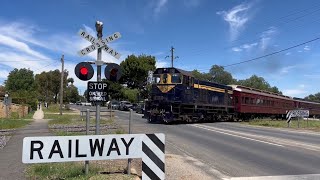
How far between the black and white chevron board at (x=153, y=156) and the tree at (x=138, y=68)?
69.8m

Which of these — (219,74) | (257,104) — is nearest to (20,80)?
(219,74)

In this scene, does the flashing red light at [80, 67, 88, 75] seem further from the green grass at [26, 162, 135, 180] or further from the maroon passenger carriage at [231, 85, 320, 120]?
the maroon passenger carriage at [231, 85, 320, 120]

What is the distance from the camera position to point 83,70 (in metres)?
8.73

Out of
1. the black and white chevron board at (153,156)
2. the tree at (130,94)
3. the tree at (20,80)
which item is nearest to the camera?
the black and white chevron board at (153,156)

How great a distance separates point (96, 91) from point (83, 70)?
24.2 inches

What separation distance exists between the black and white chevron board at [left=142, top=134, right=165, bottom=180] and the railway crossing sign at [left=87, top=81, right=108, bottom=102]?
1581mm

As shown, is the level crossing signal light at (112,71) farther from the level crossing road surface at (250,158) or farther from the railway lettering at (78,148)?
the level crossing road surface at (250,158)

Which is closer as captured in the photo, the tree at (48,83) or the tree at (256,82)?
the tree at (48,83)

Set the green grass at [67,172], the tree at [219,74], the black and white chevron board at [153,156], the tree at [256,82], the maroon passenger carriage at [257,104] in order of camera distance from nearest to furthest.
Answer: the black and white chevron board at [153,156]
the green grass at [67,172]
the maroon passenger carriage at [257,104]
the tree at [219,74]
the tree at [256,82]

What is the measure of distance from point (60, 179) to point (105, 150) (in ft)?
4.71

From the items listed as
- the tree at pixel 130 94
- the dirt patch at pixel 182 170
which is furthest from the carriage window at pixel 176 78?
the tree at pixel 130 94

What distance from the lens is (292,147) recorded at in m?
16.9

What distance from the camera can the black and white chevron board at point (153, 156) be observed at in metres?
8.16

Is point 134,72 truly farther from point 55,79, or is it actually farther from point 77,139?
point 77,139
